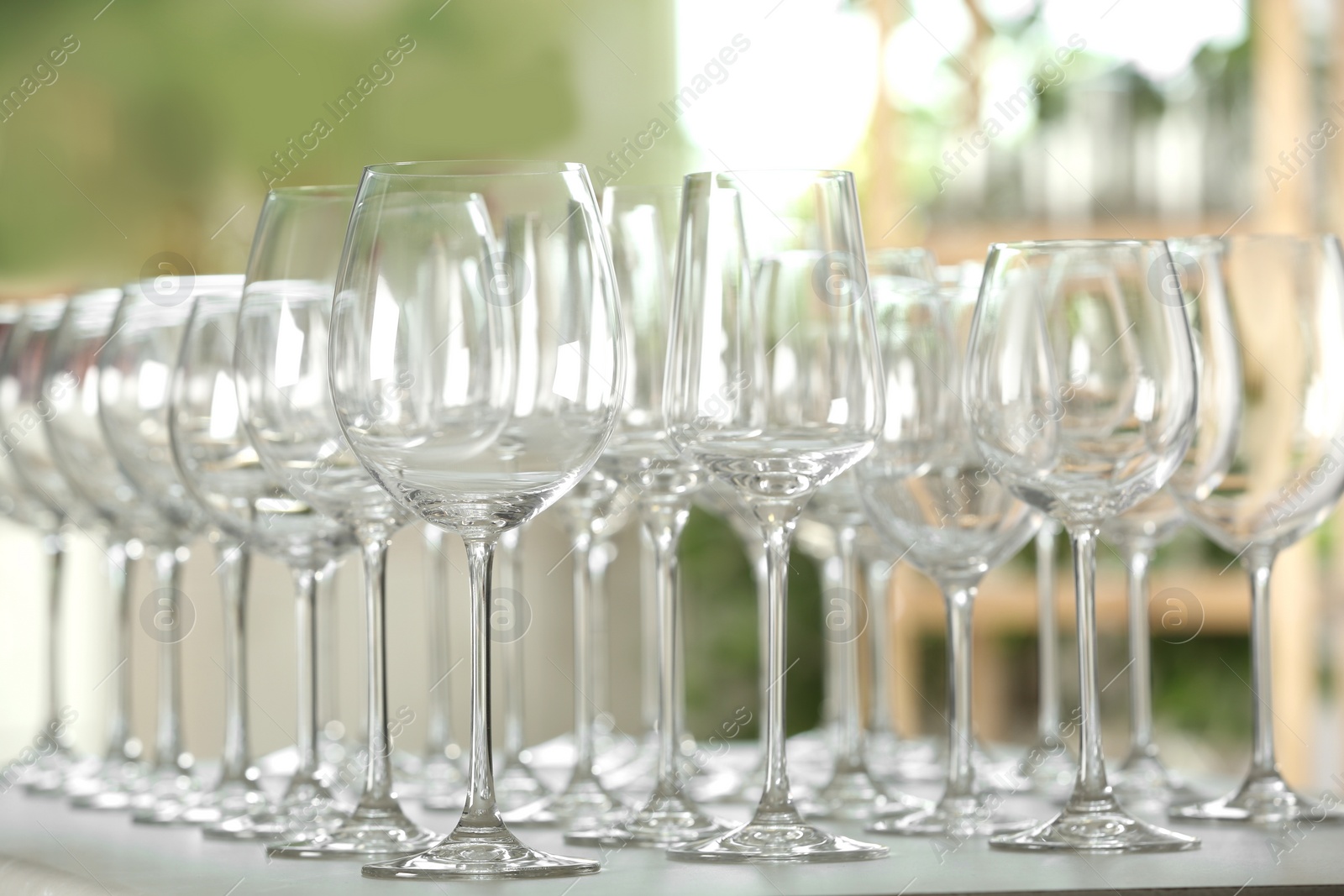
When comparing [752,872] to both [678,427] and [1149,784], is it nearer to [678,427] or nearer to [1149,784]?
[678,427]

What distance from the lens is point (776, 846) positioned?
27.5 inches

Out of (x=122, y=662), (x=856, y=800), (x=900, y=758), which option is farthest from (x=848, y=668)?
(x=122, y=662)

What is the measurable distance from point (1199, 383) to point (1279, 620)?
180 centimetres

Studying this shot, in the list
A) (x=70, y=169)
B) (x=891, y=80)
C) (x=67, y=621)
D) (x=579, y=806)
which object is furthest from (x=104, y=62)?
(x=579, y=806)

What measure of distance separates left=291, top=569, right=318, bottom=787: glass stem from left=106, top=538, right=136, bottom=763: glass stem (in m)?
0.24

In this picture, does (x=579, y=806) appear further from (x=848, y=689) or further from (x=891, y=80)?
(x=891, y=80)

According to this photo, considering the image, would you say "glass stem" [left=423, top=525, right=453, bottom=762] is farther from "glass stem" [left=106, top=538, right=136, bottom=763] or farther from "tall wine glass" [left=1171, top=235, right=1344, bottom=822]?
"tall wine glass" [left=1171, top=235, right=1344, bottom=822]

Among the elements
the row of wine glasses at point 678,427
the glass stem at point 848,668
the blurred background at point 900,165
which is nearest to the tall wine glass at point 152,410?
the row of wine glasses at point 678,427

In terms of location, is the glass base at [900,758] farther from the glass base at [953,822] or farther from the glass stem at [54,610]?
the glass stem at [54,610]

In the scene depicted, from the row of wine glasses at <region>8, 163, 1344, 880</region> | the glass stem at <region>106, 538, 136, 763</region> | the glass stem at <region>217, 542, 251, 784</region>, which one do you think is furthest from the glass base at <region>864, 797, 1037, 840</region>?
the glass stem at <region>106, 538, 136, 763</region>

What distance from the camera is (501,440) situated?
26.5 inches

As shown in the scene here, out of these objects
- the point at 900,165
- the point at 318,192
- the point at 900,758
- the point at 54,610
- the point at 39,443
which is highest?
the point at 900,165

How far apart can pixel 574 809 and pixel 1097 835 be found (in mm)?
254

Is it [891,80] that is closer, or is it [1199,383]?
[1199,383]
